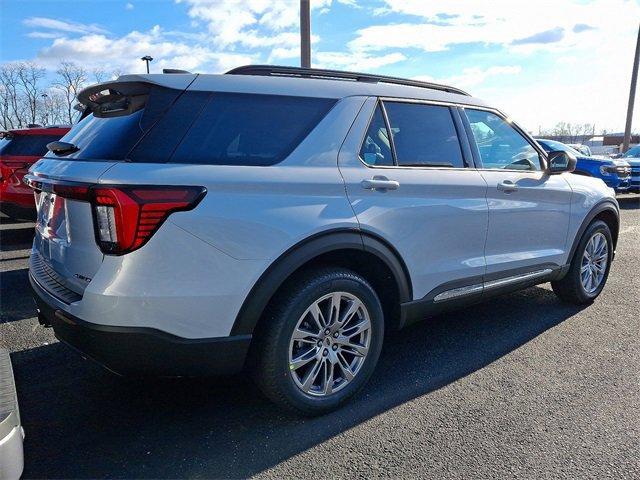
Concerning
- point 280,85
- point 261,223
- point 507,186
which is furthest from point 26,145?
point 507,186

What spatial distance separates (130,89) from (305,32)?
23.9ft

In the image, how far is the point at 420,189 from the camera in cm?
314

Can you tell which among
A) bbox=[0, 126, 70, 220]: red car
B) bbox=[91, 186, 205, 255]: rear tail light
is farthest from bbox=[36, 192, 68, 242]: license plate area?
bbox=[0, 126, 70, 220]: red car

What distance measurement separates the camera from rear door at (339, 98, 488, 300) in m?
2.91

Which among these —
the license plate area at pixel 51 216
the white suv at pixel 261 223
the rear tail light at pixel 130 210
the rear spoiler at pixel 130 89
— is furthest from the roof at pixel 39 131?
the rear tail light at pixel 130 210

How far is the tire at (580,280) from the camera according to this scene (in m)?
4.64

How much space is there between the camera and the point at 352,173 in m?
2.84

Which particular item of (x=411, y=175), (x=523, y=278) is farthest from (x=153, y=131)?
(x=523, y=278)

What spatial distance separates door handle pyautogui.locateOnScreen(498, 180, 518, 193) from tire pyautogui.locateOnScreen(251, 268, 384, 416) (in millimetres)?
1432

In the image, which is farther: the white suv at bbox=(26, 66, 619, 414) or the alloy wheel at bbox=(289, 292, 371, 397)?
the alloy wheel at bbox=(289, 292, 371, 397)

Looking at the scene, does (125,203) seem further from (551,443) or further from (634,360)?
(634,360)

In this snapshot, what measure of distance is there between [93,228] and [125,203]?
9.1 inches

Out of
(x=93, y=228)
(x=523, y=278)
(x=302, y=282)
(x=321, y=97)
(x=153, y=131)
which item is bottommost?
(x=523, y=278)

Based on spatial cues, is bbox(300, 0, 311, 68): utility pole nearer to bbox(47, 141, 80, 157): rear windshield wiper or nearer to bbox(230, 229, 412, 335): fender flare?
bbox(47, 141, 80, 157): rear windshield wiper
